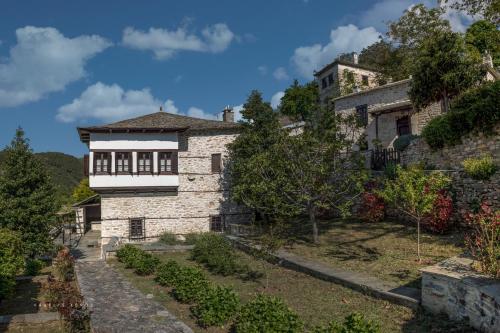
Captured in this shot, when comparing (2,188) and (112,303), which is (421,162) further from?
(2,188)

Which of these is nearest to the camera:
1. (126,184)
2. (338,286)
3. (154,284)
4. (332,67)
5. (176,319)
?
(176,319)

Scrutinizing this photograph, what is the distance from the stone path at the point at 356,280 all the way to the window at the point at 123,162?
13.4 meters

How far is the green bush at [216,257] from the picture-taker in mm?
14156

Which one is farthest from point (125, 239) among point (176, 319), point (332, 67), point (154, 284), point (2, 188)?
point (332, 67)

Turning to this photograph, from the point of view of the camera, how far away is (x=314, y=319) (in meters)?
8.39

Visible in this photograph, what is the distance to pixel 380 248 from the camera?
13.3m

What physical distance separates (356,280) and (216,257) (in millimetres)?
6401

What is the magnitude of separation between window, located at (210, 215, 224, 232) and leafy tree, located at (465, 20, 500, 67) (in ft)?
79.5

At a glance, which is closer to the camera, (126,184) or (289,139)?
(289,139)

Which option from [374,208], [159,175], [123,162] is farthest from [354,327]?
[123,162]

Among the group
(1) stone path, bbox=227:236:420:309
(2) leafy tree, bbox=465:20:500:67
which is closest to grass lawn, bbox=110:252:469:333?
(1) stone path, bbox=227:236:420:309

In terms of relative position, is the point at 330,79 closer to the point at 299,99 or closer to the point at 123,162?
the point at 299,99

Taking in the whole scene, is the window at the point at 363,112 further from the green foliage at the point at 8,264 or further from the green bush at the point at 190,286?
the green foliage at the point at 8,264

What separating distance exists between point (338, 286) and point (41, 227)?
15.1 meters
